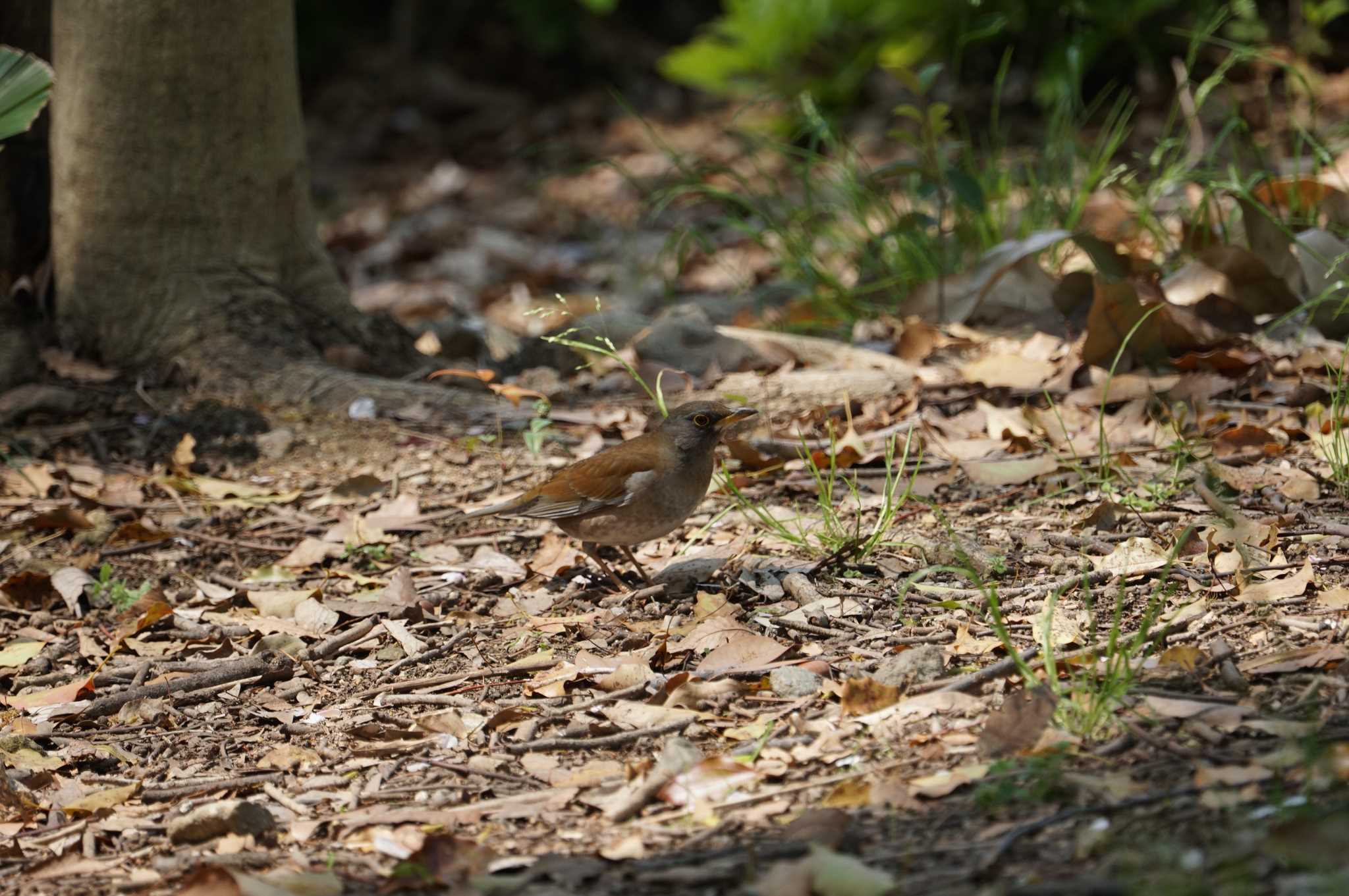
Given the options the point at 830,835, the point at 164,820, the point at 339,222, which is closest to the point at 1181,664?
the point at 830,835

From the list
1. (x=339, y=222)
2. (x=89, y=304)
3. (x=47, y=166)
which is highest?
(x=47, y=166)

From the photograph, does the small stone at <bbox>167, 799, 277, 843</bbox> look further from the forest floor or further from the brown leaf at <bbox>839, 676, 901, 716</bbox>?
the brown leaf at <bbox>839, 676, 901, 716</bbox>

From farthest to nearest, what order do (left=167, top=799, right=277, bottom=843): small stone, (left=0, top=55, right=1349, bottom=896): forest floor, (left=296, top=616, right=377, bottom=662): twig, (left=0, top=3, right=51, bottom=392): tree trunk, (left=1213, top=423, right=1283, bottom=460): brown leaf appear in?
1. (left=0, top=3, right=51, bottom=392): tree trunk
2. (left=1213, top=423, right=1283, bottom=460): brown leaf
3. (left=296, top=616, right=377, bottom=662): twig
4. (left=167, top=799, right=277, bottom=843): small stone
5. (left=0, top=55, right=1349, bottom=896): forest floor

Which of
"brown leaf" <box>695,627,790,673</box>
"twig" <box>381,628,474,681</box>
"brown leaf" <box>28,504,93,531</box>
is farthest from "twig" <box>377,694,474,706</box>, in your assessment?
"brown leaf" <box>28,504,93,531</box>

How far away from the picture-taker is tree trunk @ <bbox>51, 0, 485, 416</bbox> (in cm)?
518

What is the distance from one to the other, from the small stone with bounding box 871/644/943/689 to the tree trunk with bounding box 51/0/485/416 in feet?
8.75

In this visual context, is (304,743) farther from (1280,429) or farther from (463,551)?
(1280,429)

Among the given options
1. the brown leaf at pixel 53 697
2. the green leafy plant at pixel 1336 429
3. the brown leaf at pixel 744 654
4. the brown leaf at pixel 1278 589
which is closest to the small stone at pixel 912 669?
the brown leaf at pixel 744 654

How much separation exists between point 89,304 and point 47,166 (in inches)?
29.1

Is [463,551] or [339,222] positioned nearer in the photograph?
[463,551]

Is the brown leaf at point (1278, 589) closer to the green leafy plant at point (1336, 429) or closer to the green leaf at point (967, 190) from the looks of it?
the green leafy plant at point (1336, 429)

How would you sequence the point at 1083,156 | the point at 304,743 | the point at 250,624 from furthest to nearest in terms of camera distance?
the point at 1083,156, the point at 250,624, the point at 304,743

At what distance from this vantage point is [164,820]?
305cm

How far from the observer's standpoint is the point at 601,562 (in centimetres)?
430
